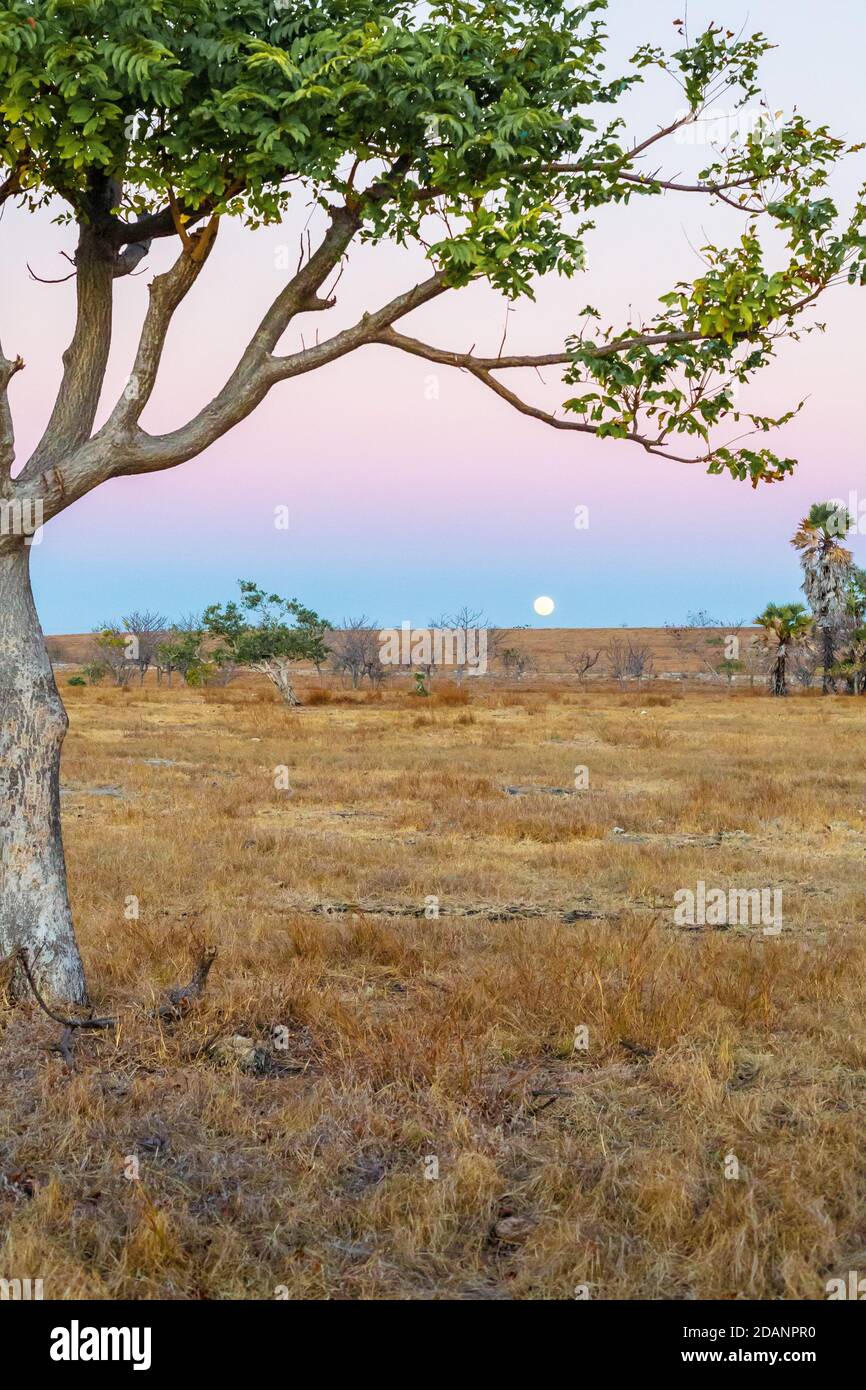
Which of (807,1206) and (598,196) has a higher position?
(598,196)

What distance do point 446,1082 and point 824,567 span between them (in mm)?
56669

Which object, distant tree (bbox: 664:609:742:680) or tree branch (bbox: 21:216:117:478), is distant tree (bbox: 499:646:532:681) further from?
tree branch (bbox: 21:216:117:478)

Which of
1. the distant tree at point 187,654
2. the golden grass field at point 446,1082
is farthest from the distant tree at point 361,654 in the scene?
the golden grass field at point 446,1082

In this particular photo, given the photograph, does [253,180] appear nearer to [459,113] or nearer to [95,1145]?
[459,113]

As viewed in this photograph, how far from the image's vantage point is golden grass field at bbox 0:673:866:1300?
13.3 feet

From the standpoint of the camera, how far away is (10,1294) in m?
3.82

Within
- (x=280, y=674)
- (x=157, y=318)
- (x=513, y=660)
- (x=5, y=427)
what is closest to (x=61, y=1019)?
(x=5, y=427)

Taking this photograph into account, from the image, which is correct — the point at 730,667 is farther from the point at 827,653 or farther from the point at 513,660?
the point at 827,653

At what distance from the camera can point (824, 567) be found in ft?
187

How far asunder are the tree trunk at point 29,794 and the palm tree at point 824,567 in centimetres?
5490

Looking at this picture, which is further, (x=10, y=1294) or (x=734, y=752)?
(x=734, y=752)

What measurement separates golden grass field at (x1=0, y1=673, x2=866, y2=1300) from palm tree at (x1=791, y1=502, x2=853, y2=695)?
155 feet
